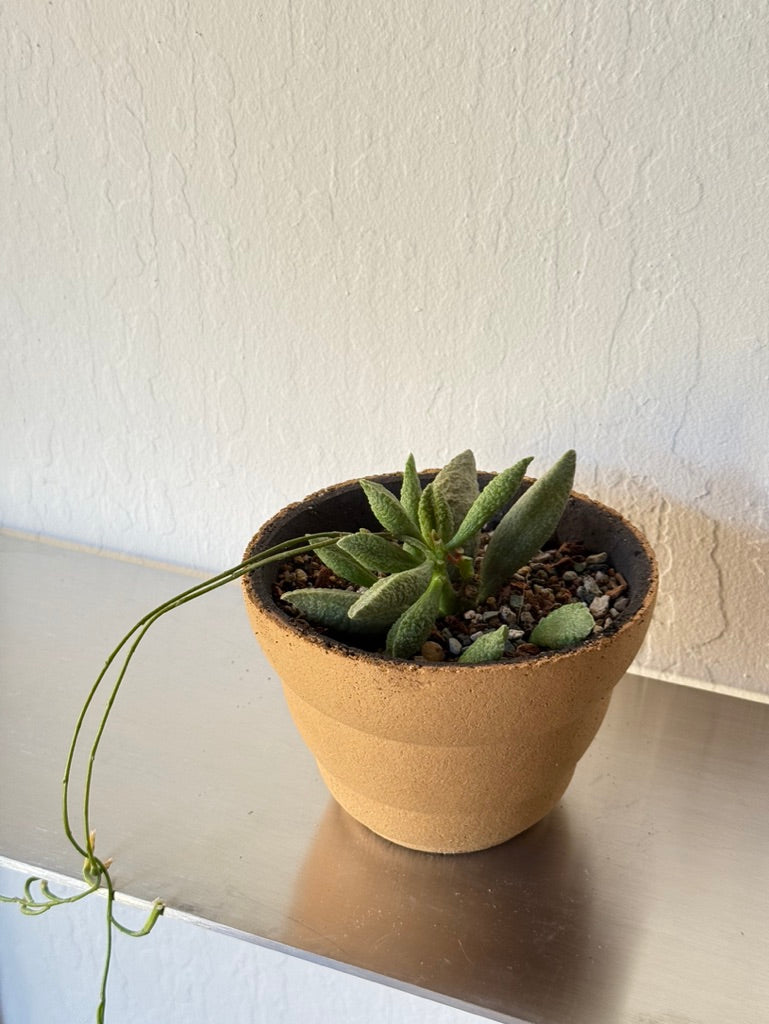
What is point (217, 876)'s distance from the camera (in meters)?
0.48

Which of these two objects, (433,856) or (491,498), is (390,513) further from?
(433,856)

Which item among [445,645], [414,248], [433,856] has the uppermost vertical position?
[414,248]

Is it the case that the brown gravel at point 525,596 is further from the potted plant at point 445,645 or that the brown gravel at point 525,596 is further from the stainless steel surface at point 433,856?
the stainless steel surface at point 433,856

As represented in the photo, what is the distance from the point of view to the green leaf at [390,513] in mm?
438

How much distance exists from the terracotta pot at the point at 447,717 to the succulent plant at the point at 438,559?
0.05 ft

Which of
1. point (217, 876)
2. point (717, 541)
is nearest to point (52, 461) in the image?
point (217, 876)

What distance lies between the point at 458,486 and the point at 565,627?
9cm

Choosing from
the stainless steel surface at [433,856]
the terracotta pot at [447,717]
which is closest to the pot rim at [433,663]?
the terracotta pot at [447,717]

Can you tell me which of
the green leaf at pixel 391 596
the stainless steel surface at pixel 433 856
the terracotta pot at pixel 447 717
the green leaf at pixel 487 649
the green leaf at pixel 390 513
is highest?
the green leaf at pixel 390 513

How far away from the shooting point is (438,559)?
44 cm

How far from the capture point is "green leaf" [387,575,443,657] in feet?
1.37

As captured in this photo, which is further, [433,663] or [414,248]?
[414,248]

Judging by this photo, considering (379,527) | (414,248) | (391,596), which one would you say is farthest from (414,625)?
(414,248)

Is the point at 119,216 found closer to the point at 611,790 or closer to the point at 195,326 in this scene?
the point at 195,326
